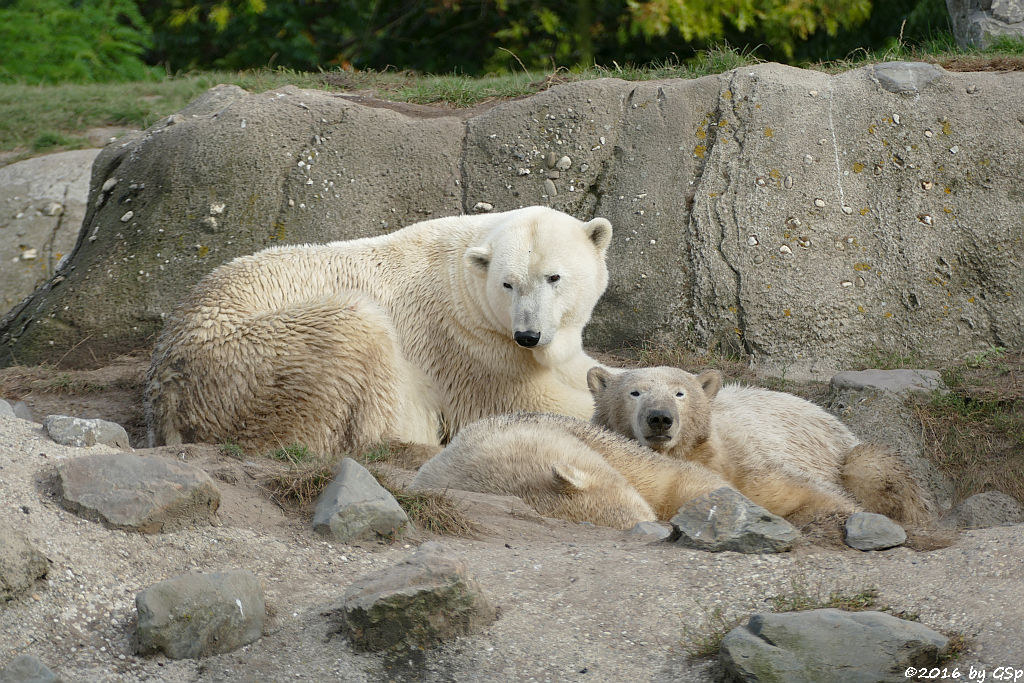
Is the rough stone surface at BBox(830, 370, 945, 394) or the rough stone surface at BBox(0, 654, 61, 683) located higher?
the rough stone surface at BBox(0, 654, 61, 683)

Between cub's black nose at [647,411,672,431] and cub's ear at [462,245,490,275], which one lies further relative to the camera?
cub's ear at [462,245,490,275]

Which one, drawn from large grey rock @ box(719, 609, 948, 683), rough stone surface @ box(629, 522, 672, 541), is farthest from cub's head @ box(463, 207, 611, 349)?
large grey rock @ box(719, 609, 948, 683)

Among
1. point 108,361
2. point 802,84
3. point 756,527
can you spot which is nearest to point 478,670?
point 756,527

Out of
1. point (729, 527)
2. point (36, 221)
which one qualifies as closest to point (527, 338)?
point (729, 527)

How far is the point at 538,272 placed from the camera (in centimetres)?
577

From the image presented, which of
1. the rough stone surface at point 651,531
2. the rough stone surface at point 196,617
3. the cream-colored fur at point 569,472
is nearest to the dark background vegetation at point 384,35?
the cream-colored fur at point 569,472

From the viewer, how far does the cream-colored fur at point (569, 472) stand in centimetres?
421

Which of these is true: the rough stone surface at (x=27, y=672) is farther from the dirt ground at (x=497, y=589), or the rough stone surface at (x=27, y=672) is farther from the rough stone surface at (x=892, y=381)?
the rough stone surface at (x=892, y=381)

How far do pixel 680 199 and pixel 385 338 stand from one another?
2.75m

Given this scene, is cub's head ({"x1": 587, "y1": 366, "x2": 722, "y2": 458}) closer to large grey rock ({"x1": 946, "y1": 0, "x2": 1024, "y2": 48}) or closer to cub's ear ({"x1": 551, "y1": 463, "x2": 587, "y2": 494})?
cub's ear ({"x1": 551, "y1": 463, "x2": 587, "y2": 494})

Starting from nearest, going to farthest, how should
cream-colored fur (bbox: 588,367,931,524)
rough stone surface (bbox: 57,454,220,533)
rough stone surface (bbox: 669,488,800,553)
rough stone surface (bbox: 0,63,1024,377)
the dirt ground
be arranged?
the dirt ground, rough stone surface (bbox: 57,454,220,533), rough stone surface (bbox: 669,488,800,553), cream-colored fur (bbox: 588,367,931,524), rough stone surface (bbox: 0,63,1024,377)

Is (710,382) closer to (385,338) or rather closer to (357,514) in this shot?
(385,338)

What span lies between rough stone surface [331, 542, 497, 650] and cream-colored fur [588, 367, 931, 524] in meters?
1.84

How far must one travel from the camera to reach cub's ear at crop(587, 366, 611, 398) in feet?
17.9
